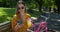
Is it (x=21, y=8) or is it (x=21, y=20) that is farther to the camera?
(x=21, y=8)

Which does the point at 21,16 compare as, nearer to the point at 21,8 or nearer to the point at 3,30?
the point at 21,8

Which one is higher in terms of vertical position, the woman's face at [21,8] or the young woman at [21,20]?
the woman's face at [21,8]

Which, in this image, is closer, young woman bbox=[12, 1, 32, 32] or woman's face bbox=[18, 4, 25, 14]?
young woman bbox=[12, 1, 32, 32]

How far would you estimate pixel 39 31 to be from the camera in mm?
4848

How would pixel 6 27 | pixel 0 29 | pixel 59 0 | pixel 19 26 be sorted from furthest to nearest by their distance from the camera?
pixel 59 0 < pixel 6 27 < pixel 0 29 < pixel 19 26

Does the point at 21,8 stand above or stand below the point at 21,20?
above

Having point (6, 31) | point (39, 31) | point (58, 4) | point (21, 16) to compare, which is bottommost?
point (58, 4)

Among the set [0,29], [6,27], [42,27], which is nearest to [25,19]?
[42,27]

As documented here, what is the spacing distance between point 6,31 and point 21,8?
1.81 meters

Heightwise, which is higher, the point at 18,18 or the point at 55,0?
the point at 18,18

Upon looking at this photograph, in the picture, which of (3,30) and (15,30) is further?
(3,30)

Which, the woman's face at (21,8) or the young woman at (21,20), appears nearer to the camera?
the young woman at (21,20)

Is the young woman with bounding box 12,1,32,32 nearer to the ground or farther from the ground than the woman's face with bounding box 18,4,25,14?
nearer to the ground

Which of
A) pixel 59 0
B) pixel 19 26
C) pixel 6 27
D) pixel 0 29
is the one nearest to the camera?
pixel 19 26
